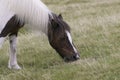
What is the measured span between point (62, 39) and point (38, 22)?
615 millimetres

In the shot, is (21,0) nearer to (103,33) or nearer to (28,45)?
(28,45)

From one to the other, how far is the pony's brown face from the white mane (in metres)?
0.17

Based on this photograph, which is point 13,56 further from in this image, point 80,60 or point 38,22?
point 80,60

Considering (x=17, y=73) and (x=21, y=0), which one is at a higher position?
(x=21, y=0)

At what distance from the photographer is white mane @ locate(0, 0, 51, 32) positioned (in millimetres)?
8656

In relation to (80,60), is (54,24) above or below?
above

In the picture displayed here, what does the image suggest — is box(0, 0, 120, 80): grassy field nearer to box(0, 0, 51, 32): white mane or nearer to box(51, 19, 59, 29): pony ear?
box(51, 19, 59, 29): pony ear

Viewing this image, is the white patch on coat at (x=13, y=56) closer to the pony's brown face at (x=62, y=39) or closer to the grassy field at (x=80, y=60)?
the grassy field at (x=80, y=60)

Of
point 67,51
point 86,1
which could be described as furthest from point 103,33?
point 86,1

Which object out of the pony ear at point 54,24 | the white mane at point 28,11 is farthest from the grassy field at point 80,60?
the white mane at point 28,11

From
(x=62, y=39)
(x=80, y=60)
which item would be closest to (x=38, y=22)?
→ (x=62, y=39)

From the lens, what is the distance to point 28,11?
8.66m

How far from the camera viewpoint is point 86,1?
100ft

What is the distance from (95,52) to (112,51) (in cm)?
41
